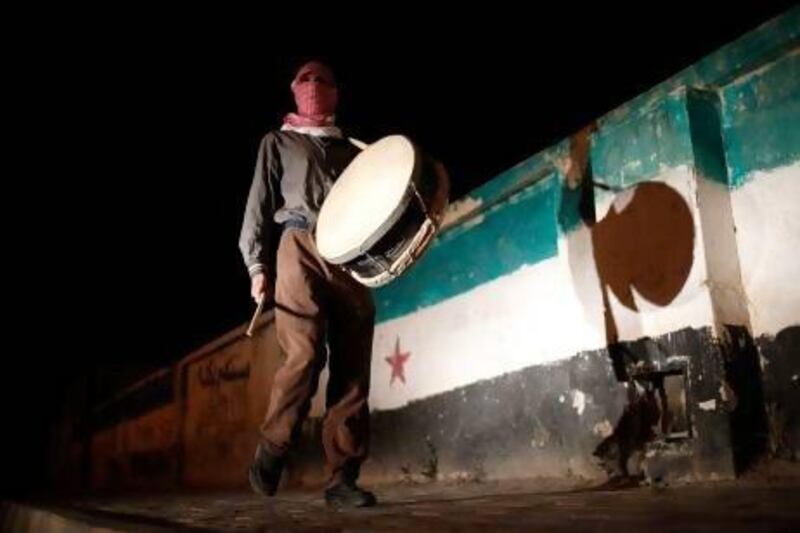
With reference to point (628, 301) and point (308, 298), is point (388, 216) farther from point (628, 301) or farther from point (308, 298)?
point (628, 301)

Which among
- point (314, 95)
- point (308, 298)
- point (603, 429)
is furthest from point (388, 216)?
point (603, 429)

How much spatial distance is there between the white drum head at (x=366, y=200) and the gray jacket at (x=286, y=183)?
0.51 ft

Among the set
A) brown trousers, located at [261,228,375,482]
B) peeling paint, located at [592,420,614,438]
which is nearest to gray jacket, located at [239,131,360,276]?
brown trousers, located at [261,228,375,482]

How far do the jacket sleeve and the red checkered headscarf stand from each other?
0.68 feet

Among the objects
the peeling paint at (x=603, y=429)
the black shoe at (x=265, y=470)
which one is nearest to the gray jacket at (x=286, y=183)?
the black shoe at (x=265, y=470)

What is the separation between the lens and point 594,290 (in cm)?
389

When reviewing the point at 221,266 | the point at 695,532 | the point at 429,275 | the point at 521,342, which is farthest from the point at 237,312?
the point at 695,532

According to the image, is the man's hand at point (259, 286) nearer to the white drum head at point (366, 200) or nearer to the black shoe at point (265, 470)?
the white drum head at point (366, 200)

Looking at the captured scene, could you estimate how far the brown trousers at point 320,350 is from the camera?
10.0 ft

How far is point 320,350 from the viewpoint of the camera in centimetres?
314

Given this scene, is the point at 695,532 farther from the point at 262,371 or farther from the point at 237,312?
the point at 237,312

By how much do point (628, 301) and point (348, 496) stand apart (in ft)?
5.92

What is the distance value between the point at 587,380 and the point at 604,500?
51.3 inches

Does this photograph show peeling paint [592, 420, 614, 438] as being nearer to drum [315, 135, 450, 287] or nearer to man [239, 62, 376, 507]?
man [239, 62, 376, 507]
